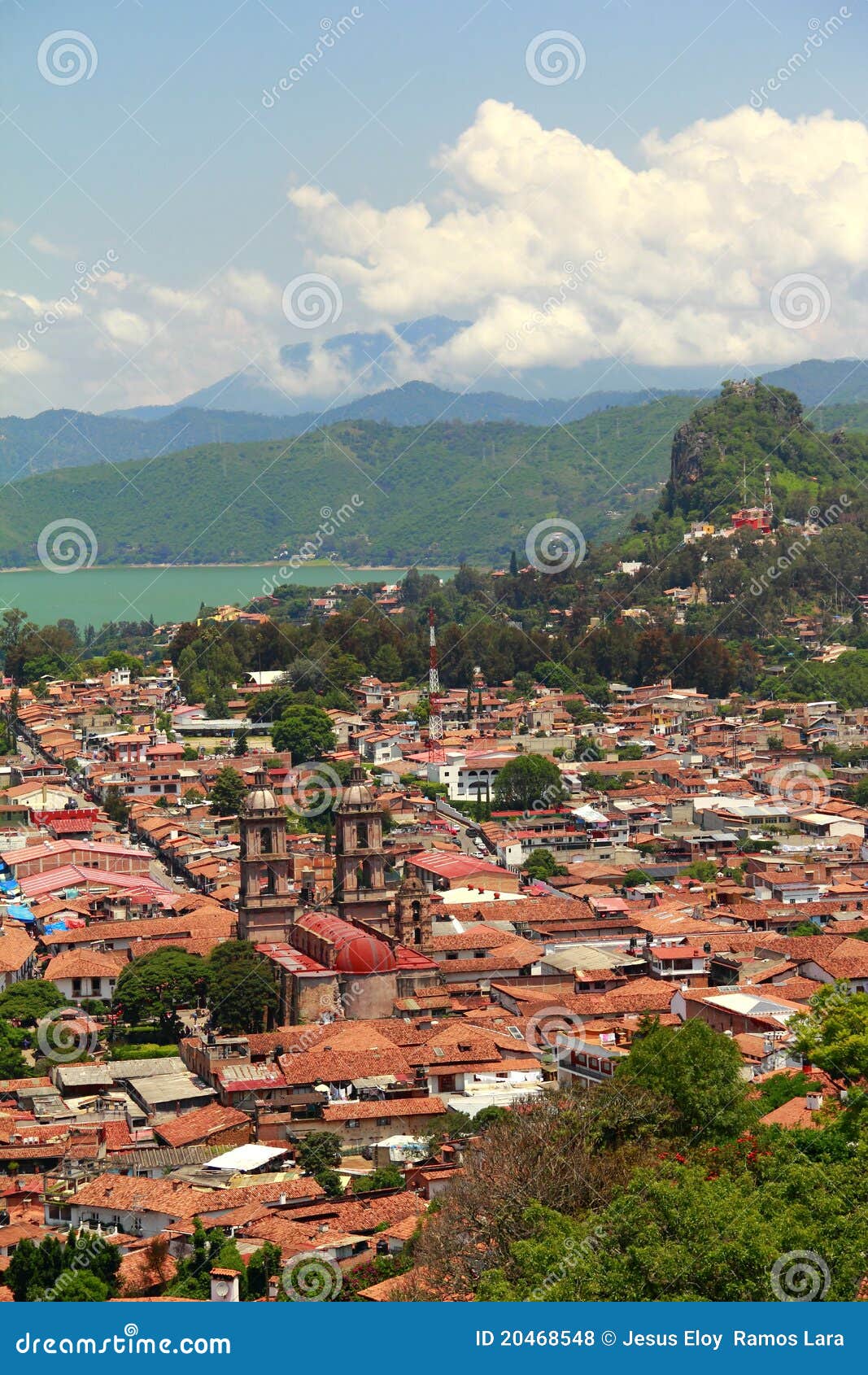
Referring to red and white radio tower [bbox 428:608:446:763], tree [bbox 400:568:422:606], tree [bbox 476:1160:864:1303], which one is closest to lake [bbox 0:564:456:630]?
tree [bbox 400:568:422:606]

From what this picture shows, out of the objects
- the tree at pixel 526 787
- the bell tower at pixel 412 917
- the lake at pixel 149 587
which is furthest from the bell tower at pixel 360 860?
the lake at pixel 149 587

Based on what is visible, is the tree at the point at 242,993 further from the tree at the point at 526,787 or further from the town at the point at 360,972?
the tree at the point at 526,787

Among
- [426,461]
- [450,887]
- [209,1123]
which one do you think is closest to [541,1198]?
[209,1123]

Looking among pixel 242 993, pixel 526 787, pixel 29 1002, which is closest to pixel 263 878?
pixel 242 993

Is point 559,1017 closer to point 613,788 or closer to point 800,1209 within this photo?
point 800,1209

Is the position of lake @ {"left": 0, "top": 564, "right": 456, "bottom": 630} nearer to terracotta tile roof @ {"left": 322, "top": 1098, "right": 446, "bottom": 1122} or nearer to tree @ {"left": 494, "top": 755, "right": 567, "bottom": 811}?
tree @ {"left": 494, "top": 755, "right": 567, "bottom": 811}

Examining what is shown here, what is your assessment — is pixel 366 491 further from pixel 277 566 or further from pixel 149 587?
pixel 149 587

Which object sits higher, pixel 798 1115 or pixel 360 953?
pixel 360 953
